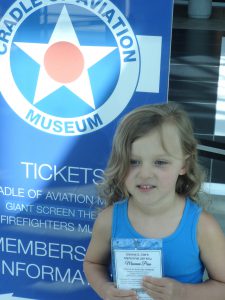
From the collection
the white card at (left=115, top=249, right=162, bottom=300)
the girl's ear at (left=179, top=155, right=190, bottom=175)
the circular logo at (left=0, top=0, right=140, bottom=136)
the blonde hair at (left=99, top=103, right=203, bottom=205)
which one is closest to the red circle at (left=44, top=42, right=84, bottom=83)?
the circular logo at (left=0, top=0, right=140, bottom=136)

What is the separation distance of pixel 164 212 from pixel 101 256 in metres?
0.24

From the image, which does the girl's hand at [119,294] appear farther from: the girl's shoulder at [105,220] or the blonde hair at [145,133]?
the blonde hair at [145,133]

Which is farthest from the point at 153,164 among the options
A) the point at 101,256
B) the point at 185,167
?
the point at 101,256

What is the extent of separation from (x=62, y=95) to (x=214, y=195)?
2.23m

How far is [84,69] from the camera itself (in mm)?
2004

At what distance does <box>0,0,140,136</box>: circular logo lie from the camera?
1955mm

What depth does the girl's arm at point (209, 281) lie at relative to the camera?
4.86 ft

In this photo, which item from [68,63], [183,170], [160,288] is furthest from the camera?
[68,63]

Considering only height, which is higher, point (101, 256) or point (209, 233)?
point (209, 233)

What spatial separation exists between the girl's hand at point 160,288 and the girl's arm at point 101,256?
0.13 meters

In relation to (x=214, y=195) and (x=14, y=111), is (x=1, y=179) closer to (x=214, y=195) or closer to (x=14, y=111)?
(x=14, y=111)

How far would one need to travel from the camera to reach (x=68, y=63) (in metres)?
2.01

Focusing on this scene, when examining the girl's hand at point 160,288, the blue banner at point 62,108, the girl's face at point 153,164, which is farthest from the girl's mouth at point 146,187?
the blue banner at point 62,108

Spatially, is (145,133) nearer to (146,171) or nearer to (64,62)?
(146,171)
